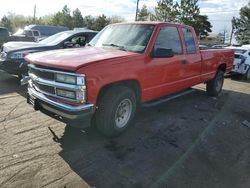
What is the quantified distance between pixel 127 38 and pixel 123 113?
59.6 inches

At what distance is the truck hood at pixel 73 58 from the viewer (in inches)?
164

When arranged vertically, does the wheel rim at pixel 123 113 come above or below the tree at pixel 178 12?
below

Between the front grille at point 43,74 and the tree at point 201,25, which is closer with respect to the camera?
the front grille at point 43,74

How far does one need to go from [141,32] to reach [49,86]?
2153 mm

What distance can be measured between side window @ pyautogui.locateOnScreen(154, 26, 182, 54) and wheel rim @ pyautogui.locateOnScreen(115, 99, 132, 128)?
4.14ft

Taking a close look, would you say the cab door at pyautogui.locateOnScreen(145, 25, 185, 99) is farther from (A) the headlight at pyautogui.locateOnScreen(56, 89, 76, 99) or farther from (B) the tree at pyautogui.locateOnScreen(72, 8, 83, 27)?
(B) the tree at pyautogui.locateOnScreen(72, 8, 83, 27)

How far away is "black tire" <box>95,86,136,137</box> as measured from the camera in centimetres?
455

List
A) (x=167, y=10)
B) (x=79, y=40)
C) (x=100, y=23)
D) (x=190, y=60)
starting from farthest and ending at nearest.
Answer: (x=100, y=23), (x=167, y=10), (x=79, y=40), (x=190, y=60)

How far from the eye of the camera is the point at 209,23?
188 ft

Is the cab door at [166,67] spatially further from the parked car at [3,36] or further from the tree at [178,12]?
the tree at [178,12]

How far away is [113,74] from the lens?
4484 millimetres

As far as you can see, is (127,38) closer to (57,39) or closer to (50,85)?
(50,85)

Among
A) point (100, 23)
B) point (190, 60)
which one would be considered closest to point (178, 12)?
point (100, 23)

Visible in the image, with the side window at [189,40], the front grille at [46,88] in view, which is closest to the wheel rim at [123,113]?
the front grille at [46,88]
